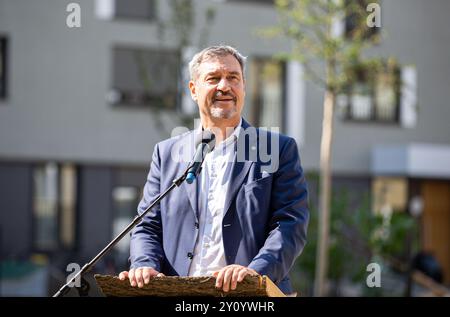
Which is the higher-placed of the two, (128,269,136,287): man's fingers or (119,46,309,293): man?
(119,46,309,293): man

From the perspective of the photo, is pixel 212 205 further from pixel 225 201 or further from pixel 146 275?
pixel 146 275

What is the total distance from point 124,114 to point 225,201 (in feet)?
72.0

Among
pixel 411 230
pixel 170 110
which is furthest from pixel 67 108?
pixel 411 230

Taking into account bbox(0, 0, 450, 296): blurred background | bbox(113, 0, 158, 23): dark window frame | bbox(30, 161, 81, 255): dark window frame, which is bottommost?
bbox(30, 161, 81, 255): dark window frame

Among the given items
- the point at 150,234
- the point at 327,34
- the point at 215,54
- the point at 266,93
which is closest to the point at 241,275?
the point at 150,234

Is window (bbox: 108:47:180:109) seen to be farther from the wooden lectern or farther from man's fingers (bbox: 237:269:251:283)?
man's fingers (bbox: 237:269:251:283)

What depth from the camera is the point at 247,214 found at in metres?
4.11

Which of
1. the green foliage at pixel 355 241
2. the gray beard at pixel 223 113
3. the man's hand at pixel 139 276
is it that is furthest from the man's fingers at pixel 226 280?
the green foliage at pixel 355 241

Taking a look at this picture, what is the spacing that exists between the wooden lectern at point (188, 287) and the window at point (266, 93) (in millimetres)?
23226

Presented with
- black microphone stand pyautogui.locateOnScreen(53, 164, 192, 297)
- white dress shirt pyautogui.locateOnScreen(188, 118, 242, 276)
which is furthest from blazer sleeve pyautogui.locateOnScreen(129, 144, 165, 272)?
black microphone stand pyautogui.locateOnScreen(53, 164, 192, 297)

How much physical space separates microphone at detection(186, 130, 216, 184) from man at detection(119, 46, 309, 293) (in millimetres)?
187

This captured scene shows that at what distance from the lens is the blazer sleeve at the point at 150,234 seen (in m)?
4.11

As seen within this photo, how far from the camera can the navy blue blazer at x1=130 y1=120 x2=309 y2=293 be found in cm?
405

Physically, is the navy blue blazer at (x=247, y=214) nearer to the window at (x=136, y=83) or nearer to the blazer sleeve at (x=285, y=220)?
the blazer sleeve at (x=285, y=220)
